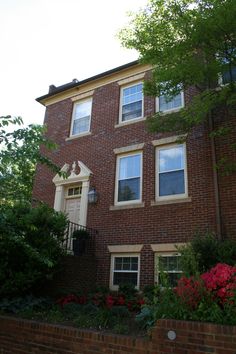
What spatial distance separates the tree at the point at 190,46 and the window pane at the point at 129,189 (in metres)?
3.14

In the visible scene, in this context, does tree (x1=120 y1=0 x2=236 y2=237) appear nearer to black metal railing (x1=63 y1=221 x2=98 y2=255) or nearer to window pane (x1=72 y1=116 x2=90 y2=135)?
black metal railing (x1=63 y1=221 x2=98 y2=255)

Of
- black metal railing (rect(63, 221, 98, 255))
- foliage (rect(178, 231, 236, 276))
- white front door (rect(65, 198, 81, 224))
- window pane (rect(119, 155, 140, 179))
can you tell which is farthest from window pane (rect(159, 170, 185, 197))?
white front door (rect(65, 198, 81, 224))

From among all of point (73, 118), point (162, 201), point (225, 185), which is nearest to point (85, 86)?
point (73, 118)

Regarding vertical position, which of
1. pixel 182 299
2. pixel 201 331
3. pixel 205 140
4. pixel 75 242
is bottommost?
pixel 201 331

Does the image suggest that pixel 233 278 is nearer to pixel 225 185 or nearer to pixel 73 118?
pixel 225 185

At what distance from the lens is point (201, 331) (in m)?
4.31

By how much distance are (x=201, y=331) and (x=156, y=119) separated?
21.1 ft

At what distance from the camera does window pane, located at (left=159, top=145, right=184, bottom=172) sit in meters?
10.6

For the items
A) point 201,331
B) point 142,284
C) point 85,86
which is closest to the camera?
point 201,331

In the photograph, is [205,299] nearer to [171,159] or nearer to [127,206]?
[127,206]

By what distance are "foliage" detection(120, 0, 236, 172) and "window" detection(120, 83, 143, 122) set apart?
355cm

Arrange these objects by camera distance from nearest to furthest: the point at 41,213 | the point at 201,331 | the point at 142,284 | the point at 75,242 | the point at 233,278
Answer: the point at 201,331 < the point at 233,278 < the point at 41,213 < the point at 142,284 < the point at 75,242

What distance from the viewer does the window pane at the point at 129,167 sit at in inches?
455

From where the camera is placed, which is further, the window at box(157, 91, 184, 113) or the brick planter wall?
the window at box(157, 91, 184, 113)
